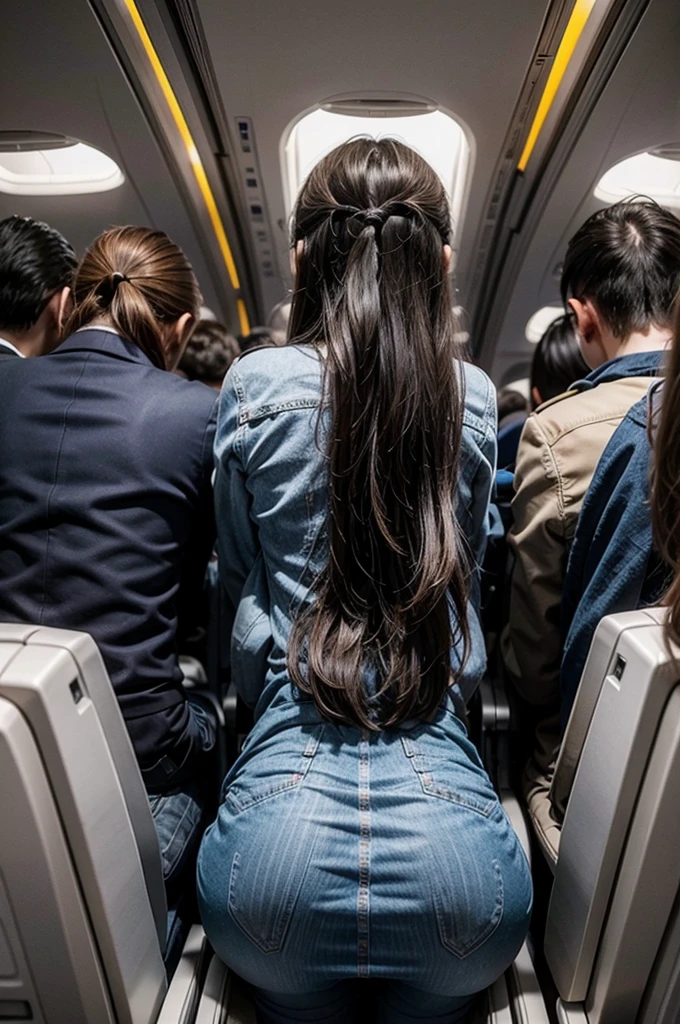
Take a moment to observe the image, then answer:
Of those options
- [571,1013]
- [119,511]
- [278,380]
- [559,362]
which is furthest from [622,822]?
[559,362]

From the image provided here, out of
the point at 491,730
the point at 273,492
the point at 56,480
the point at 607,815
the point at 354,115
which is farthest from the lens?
the point at 354,115

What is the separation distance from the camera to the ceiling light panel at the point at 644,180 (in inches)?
146

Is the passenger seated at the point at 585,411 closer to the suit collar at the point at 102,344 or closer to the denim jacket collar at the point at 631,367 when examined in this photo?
the denim jacket collar at the point at 631,367

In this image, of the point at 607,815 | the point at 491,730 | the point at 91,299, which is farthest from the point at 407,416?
the point at 491,730

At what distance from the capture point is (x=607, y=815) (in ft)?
3.98

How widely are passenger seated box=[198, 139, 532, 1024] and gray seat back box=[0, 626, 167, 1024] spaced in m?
0.16

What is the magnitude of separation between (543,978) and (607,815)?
62 cm

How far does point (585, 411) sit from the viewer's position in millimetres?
1726

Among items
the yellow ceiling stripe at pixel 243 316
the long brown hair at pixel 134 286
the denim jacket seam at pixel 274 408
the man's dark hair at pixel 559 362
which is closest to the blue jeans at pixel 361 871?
the denim jacket seam at pixel 274 408

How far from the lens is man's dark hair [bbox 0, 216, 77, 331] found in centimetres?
203

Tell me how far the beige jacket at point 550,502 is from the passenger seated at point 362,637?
32 centimetres

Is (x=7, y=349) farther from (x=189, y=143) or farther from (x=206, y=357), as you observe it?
(x=189, y=143)

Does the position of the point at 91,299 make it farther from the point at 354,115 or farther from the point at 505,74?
the point at 354,115

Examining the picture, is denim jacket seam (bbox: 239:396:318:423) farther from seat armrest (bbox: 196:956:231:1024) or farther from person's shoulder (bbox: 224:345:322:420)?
seat armrest (bbox: 196:956:231:1024)
